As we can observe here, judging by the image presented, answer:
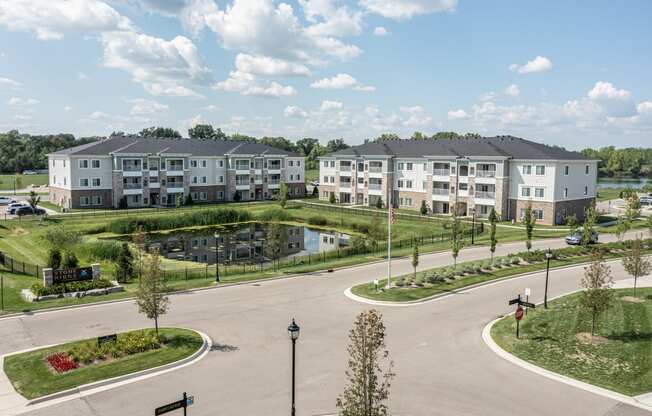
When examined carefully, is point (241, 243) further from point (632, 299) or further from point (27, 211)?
point (632, 299)

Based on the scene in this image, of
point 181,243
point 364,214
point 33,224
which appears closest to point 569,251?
point 364,214

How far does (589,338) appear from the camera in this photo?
21.2m

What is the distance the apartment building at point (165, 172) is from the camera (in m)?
70.9

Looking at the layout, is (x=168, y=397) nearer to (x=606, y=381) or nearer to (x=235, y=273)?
(x=606, y=381)

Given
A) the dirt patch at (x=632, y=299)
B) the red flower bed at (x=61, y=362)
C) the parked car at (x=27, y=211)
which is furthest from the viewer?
the parked car at (x=27, y=211)

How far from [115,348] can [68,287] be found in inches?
432

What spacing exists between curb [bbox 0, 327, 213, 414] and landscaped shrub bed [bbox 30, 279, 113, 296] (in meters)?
8.07

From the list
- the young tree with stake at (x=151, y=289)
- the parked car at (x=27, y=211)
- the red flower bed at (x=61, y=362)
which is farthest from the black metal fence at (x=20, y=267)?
the parked car at (x=27, y=211)

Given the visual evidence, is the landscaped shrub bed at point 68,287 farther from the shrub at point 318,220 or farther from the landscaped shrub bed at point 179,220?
the shrub at point 318,220

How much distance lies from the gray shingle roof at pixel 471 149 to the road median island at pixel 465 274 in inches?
875

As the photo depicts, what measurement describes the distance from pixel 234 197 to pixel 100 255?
1723 inches

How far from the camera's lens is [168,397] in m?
15.8

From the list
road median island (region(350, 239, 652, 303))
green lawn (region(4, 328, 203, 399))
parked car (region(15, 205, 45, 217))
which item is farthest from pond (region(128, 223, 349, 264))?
green lawn (region(4, 328, 203, 399))

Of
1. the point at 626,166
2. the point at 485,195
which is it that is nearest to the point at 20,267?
the point at 485,195
